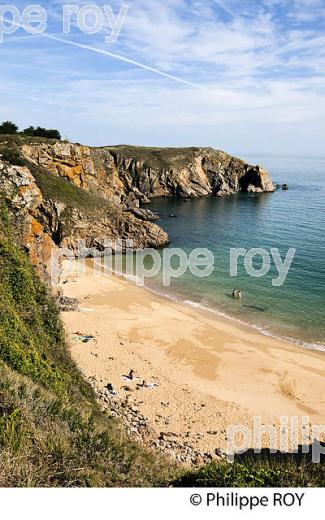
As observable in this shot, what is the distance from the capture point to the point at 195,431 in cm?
1823

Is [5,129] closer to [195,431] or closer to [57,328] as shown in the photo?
[57,328]

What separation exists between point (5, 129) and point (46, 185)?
28801 millimetres

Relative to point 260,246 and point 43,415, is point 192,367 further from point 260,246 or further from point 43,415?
point 260,246

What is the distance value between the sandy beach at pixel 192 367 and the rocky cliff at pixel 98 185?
6860 mm

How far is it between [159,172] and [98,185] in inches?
1080

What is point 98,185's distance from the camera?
70250 mm

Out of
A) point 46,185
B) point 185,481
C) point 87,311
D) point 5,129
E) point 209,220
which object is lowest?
point 87,311

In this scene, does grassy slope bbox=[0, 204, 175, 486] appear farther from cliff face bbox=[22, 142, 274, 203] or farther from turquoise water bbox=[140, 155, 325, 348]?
cliff face bbox=[22, 142, 274, 203]

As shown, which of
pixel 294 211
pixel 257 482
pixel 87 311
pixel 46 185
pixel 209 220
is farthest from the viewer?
pixel 294 211

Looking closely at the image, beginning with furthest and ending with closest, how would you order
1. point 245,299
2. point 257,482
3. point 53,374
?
point 245,299
point 53,374
point 257,482

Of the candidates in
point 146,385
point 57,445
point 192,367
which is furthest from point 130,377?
point 57,445

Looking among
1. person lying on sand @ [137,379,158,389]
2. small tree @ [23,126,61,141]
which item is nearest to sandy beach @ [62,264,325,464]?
person lying on sand @ [137,379,158,389]

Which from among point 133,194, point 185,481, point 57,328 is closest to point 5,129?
point 133,194

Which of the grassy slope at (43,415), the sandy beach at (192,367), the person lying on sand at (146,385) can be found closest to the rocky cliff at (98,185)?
the grassy slope at (43,415)
